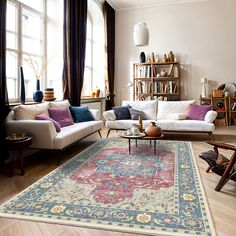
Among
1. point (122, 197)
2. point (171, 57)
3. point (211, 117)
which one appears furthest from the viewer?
point (171, 57)

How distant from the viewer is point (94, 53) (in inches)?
285

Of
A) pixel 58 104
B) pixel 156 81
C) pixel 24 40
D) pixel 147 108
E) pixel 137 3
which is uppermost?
pixel 137 3

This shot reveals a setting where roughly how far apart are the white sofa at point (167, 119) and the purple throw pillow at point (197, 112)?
11 cm

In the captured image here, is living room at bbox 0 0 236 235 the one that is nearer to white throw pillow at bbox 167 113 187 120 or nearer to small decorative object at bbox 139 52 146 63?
small decorative object at bbox 139 52 146 63

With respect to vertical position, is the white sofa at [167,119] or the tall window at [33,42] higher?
the tall window at [33,42]

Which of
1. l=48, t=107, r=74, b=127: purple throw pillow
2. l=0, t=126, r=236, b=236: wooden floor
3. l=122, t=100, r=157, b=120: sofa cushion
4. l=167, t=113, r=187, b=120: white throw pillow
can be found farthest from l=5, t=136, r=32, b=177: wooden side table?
l=167, t=113, r=187, b=120: white throw pillow

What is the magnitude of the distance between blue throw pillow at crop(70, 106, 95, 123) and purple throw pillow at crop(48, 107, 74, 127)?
0.74ft

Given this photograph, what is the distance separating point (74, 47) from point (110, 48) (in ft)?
7.62

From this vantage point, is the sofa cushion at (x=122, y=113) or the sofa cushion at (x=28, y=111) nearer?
the sofa cushion at (x=28, y=111)

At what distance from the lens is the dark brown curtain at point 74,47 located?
5.00 m

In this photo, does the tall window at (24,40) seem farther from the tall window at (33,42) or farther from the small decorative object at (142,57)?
the small decorative object at (142,57)

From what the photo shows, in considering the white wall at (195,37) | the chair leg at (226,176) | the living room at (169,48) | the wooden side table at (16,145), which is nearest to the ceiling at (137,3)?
the living room at (169,48)

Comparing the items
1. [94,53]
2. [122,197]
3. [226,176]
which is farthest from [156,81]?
[122,197]

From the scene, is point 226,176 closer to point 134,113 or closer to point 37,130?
point 37,130
